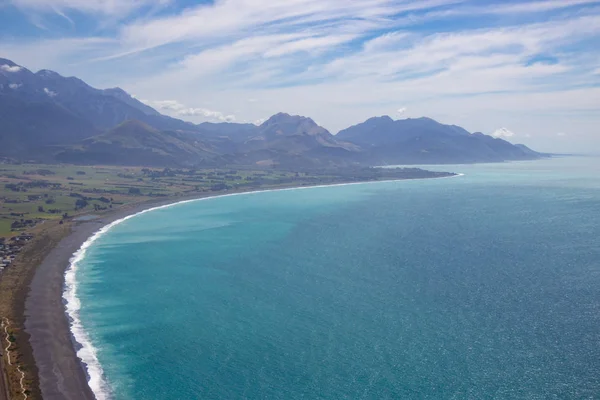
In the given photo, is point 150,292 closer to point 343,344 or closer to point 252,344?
point 252,344

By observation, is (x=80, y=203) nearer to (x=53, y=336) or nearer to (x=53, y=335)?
(x=53, y=335)

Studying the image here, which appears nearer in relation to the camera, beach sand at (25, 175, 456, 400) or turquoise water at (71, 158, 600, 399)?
beach sand at (25, 175, 456, 400)

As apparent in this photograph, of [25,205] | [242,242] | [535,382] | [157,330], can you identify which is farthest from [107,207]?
[535,382]

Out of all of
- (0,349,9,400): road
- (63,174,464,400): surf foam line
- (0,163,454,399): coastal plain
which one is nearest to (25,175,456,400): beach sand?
(0,163,454,399): coastal plain

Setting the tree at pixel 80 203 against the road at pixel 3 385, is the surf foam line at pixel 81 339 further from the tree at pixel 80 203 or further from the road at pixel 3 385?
the tree at pixel 80 203

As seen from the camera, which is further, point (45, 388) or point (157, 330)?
point (157, 330)

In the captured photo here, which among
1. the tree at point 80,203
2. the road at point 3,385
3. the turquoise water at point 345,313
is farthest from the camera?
the tree at point 80,203

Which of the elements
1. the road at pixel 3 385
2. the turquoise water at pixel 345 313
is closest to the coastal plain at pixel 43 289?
A: the road at pixel 3 385

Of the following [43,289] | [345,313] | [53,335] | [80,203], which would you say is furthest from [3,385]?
[80,203]

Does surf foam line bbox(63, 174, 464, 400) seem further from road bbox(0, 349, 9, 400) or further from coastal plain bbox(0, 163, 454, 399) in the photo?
road bbox(0, 349, 9, 400)
